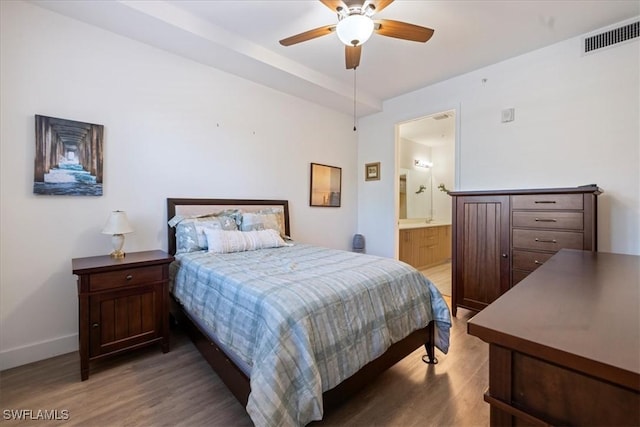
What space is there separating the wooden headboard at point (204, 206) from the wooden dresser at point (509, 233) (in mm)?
2127

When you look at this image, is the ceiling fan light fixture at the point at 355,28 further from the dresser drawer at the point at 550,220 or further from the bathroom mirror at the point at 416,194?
the bathroom mirror at the point at 416,194

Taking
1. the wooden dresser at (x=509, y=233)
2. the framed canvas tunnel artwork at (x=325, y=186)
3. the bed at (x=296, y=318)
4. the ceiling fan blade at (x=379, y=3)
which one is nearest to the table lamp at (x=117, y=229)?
the bed at (x=296, y=318)

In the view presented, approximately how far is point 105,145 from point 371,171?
11.5ft

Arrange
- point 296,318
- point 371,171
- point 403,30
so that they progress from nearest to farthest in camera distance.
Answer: point 296,318, point 403,30, point 371,171

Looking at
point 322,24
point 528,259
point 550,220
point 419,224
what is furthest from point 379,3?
point 419,224

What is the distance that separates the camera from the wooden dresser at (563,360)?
0.50 metres

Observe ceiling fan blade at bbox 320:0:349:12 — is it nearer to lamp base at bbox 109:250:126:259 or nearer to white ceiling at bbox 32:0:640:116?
white ceiling at bbox 32:0:640:116

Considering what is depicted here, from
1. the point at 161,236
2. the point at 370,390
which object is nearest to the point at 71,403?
the point at 161,236

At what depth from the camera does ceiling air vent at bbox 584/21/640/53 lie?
97.7 inches

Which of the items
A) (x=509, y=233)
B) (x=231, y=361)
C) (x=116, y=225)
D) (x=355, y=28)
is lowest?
(x=231, y=361)

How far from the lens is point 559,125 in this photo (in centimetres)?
290

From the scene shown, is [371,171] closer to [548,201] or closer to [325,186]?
[325,186]

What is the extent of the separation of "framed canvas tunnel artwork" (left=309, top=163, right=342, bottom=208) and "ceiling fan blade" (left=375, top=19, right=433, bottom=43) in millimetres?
2254

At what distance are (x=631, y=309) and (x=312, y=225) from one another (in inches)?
142
